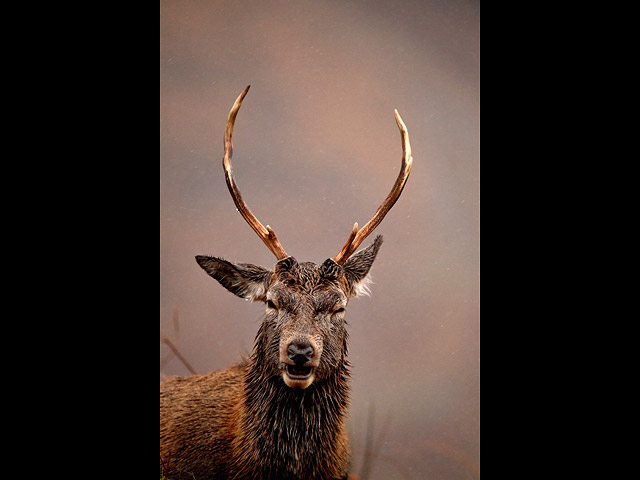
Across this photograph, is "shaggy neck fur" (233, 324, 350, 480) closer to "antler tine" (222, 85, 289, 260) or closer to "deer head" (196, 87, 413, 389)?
"deer head" (196, 87, 413, 389)

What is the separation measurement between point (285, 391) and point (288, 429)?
0.44 ft

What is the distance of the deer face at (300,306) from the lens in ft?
5.93

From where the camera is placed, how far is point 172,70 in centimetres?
249

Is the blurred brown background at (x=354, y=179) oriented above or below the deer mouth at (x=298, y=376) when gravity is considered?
above

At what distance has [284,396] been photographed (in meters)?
1.95

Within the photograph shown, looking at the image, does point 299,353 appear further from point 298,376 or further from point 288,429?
point 288,429

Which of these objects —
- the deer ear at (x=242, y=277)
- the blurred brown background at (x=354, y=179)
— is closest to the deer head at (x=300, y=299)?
the deer ear at (x=242, y=277)

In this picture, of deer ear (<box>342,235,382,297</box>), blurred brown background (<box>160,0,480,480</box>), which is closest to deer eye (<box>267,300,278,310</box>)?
deer ear (<box>342,235,382,297</box>)

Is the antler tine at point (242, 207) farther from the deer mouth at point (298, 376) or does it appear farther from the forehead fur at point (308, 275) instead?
the deer mouth at point (298, 376)

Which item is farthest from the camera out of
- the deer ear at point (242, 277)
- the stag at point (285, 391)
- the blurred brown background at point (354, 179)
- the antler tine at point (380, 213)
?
the blurred brown background at point (354, 179)

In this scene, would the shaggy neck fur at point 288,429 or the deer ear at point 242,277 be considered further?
the deer ear at point 242,277

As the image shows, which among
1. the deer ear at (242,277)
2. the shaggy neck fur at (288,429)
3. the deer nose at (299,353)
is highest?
the deer ear at (242,277)

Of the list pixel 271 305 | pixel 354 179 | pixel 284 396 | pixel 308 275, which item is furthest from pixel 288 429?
pixel 354 179
